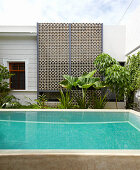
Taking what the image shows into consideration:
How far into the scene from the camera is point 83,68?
653cm

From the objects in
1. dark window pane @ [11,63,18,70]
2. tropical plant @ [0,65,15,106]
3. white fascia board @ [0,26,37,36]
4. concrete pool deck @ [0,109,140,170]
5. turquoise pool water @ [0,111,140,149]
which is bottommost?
turquoise pool water @ [0,111,140,149]

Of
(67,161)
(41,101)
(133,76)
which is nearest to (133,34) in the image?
(133,76)

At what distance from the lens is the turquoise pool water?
2.26m

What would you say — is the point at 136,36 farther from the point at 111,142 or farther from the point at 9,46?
the point at 9,46

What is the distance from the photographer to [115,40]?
21.6 feet

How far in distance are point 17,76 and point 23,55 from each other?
1.14 metres

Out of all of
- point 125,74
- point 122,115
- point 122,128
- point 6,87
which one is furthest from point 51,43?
point 122,128

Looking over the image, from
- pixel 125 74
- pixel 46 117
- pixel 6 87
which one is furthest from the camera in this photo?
pixel 6 87

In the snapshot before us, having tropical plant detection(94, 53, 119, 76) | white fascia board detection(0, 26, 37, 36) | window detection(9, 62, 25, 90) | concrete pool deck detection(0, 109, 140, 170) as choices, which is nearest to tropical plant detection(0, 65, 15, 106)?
window detection(9, 62, 25, 90)

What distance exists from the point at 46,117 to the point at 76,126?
106 centimetres

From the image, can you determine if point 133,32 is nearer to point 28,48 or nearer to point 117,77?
point 117,77

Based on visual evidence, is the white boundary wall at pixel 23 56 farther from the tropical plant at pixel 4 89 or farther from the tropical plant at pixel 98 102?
the tropical plant at pixel 98 102

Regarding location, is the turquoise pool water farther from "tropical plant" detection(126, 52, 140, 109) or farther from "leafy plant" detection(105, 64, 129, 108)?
"tropical plant" detection(126, 52, 140, 109)

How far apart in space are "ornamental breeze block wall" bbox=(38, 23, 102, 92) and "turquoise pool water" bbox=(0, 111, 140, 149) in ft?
8.31
